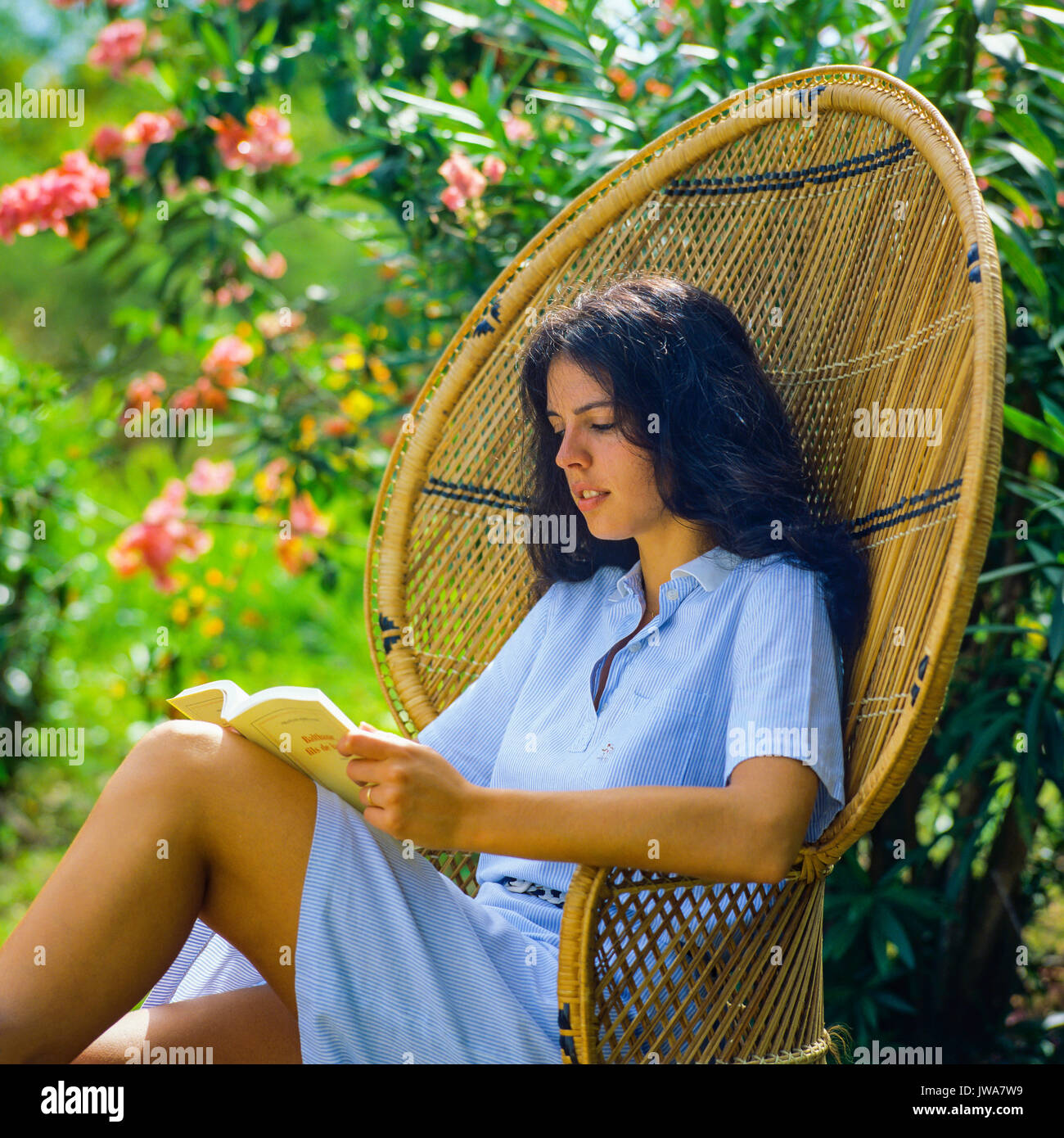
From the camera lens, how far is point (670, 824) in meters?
1.27

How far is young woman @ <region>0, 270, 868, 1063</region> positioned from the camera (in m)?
1.29

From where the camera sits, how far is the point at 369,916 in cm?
135

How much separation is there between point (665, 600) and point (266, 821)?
580 mm

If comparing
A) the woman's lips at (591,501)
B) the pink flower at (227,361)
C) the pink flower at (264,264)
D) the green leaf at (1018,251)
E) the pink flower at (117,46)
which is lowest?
the woman's lips at (591,501)

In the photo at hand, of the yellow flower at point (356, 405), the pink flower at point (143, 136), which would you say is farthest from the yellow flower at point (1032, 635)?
the pink flower at point (143, 136)

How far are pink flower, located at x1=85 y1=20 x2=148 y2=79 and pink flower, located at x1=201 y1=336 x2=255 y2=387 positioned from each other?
0.67m

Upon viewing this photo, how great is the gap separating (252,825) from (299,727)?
13 centimetres

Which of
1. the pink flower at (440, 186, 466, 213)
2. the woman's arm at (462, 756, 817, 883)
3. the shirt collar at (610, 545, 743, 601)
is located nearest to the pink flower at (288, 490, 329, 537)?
the pink flower at (440, 186, 466, 213)

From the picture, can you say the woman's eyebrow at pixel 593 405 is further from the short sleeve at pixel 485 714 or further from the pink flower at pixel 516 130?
the pink flower at pixel 516 130

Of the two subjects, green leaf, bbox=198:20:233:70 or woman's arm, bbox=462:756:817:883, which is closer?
woman's arm, bbox=462:756:817:883

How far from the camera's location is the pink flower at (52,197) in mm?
2666

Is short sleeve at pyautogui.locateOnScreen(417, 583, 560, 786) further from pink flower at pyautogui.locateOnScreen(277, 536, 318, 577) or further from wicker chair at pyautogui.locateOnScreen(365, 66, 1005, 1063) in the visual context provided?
pink flower at pyautogui.locateOnScreen(277, 536, 318, 577)
